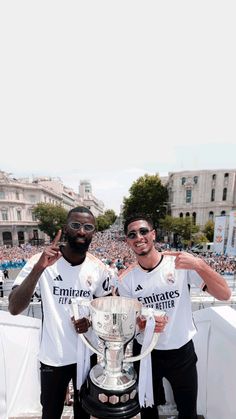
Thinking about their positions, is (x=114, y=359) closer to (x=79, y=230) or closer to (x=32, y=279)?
(x=32, y=279)

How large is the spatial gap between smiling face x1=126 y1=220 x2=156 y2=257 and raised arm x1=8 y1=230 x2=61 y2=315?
57 centimetres

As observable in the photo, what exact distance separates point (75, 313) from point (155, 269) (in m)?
0.72

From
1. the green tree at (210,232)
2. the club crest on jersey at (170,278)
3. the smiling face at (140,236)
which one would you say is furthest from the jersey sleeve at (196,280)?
the green tree at (210,232)

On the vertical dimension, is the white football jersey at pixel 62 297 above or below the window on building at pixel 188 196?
above

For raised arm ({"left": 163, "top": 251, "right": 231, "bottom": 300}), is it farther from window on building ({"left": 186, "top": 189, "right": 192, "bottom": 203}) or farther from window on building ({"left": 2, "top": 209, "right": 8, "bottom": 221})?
window on building ({"left": 2, "top": 209, "right": 8, "bottom": 221})

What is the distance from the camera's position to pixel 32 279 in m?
1.57

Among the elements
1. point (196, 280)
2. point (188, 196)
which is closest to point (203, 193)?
point (188, 196)

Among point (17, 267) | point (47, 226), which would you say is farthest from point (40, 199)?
point (17, 267)

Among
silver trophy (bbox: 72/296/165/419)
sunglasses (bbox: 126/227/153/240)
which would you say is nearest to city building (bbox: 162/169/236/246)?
sunglasses (bbox: 126/227/153/240)

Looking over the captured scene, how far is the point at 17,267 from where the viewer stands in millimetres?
18984

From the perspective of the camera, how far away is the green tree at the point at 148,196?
43906 millimetres

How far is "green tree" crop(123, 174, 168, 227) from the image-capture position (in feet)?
144

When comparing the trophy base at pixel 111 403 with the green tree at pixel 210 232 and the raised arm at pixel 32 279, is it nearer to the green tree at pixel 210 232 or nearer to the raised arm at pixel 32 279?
the raised arm at pixel 32 279

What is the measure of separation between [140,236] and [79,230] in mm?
490
